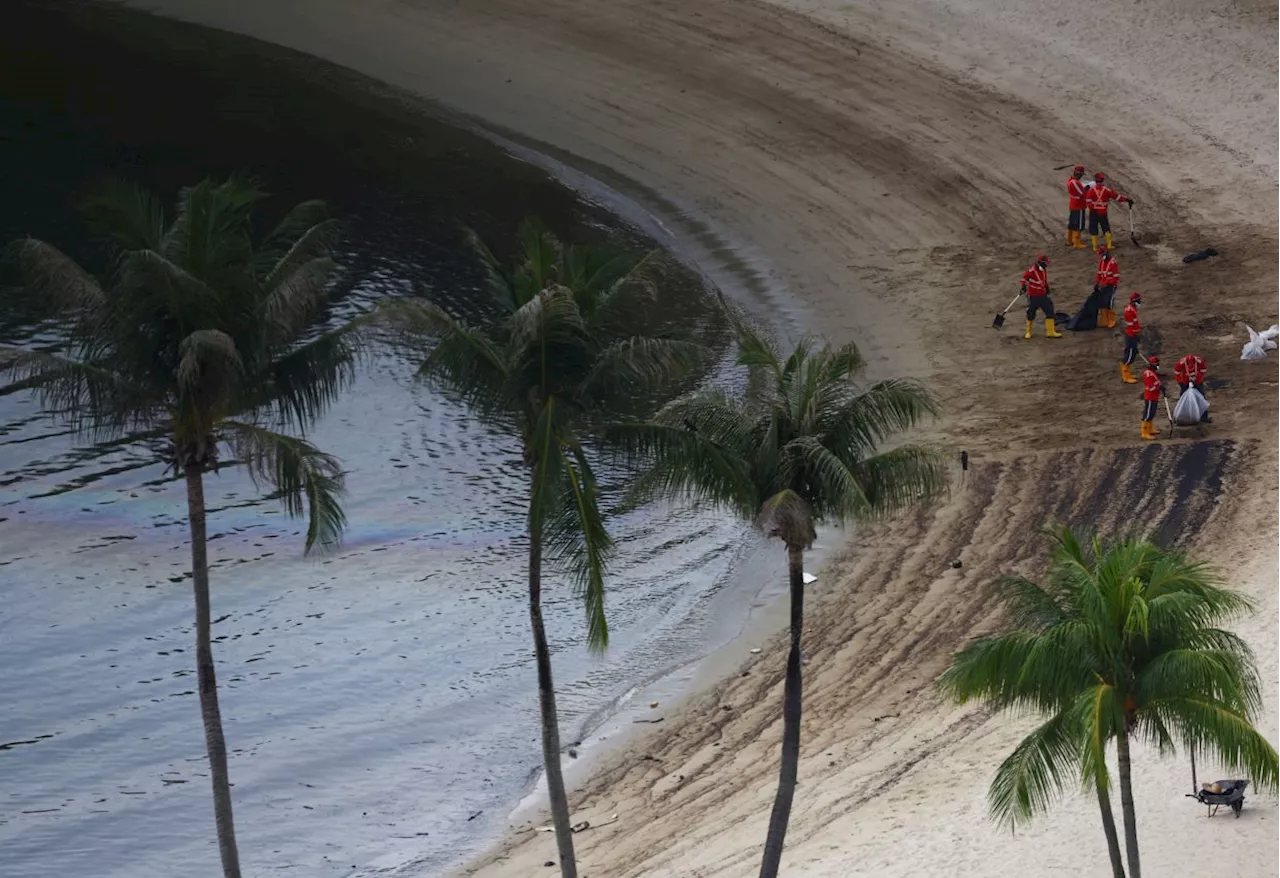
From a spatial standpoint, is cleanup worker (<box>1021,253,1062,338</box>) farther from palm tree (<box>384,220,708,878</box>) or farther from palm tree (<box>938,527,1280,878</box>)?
palm tree (<box>938,527,1280,878</box>)

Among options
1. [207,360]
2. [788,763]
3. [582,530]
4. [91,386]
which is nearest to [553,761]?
[788,763]

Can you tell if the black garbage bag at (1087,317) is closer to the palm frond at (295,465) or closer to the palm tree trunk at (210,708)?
the palm frond at (295,465)

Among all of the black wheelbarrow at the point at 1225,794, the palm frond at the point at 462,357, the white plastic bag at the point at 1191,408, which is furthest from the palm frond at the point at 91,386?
the white plastic bag at the point at 1191,408

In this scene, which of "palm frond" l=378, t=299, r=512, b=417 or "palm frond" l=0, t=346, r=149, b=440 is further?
"palm frond" l=0, t=346, r=149, b=440

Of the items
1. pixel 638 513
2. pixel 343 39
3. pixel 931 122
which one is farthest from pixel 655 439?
pixel 343 39

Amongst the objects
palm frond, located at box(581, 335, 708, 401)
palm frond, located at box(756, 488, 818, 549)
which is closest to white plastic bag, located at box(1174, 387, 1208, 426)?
palm frond, located at box(756, 488, 818, 549)

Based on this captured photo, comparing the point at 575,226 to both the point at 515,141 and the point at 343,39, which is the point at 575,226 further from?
the point at 343,39

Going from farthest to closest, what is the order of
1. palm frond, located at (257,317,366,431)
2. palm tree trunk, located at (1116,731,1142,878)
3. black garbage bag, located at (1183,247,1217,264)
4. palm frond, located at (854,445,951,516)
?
1. black garbage bag, located at (1183,247,1217,264)
2. palm frond, located at (257,317,366,431)
3. palm frond, located at (854,445,951,516)
4. palm tree trunk, located at (1116,731,1142,878)
